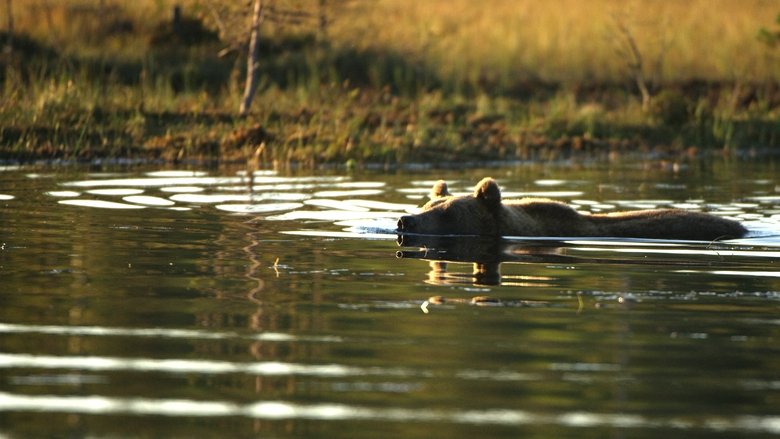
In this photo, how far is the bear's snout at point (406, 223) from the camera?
12.1m

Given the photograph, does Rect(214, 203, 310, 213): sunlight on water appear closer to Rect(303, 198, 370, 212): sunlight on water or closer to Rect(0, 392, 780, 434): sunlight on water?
Rect(303, 198, 370, 212): sunlight on water

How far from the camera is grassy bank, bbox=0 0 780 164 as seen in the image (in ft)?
75.2

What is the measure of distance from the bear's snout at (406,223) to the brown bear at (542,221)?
0.29ft

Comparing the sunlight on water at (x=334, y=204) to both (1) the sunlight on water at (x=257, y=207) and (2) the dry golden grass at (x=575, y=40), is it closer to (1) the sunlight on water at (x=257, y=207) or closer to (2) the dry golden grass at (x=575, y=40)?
(1) the sunlight on water at (x=257, y=207)

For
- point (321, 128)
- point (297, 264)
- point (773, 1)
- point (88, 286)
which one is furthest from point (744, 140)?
point (88, 286)

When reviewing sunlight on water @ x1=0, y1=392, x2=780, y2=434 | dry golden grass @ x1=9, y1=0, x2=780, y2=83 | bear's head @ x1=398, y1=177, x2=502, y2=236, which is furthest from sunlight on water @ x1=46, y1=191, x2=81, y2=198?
dry golden grass @ x1=9, y1=0, x2=780, y2=83

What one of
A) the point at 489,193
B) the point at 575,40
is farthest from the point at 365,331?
the point at 575,40

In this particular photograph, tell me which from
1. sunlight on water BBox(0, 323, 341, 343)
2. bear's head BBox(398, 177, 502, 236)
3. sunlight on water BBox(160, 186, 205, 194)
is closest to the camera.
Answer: sunlight on water BBox(0, 323, 341, 343)

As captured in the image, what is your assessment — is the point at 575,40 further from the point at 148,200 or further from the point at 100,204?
the point at 100,204

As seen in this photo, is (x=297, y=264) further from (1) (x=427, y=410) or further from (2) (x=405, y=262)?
(1) (x=427, y=410)

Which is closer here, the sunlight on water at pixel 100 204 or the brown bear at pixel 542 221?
the brown bear at pixel 542 221

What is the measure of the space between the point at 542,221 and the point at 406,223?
1.26 m

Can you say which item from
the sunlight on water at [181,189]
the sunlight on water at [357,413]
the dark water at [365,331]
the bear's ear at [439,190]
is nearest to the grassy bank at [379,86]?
the sunlight on water at [181,189]

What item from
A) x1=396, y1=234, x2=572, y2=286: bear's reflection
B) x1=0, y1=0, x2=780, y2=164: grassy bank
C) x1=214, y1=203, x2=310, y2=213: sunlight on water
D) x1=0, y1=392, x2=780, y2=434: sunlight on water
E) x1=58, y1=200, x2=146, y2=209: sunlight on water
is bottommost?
x1=0, y1=392, x2=780, y2=434: sunlight on water
